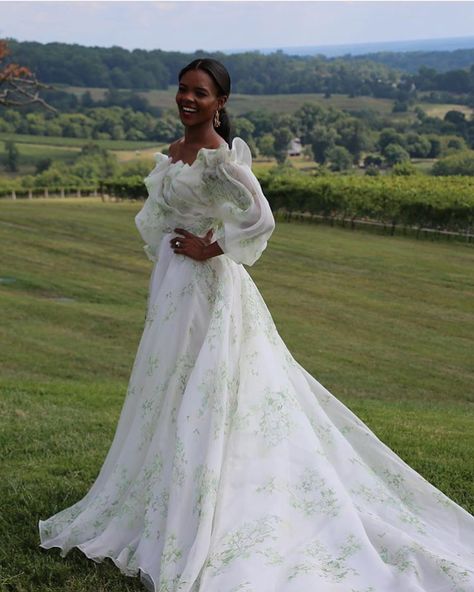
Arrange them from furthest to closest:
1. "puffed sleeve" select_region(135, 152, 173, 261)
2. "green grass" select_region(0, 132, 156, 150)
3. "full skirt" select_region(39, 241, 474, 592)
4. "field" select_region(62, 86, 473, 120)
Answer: "field" select_region(62, 86, 473, 120)
"green grass" select_region(0, 132, 156, 150)
"puffed sleeve" select_region(135, 152, 173, 261)
"full skirt" select_region(39, 241, 474, 592)

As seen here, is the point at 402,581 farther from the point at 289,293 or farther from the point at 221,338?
the point at 289,293

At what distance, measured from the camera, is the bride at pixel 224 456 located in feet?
14.8

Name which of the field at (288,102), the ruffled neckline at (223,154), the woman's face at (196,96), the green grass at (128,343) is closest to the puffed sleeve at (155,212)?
the ruffled neckline at (223,154)

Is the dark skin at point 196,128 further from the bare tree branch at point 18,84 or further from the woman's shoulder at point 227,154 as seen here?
the bare tree branch at point 18,84

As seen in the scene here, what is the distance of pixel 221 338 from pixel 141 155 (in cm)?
10482

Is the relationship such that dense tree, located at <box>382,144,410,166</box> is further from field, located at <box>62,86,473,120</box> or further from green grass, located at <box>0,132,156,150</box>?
field, located at <box>62,86,473,120</box>

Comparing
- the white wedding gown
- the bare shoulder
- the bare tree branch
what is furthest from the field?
the white wedding gown

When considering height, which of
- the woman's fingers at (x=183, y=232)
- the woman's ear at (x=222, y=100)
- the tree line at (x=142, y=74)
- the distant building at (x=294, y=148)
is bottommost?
the distant building at (x=294, y=148)

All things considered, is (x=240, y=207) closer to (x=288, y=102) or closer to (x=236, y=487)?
(x=236, y=487)

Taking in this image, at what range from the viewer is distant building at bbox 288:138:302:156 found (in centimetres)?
12014

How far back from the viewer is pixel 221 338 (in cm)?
491

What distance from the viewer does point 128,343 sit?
20156 mm

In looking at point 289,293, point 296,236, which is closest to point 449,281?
point 289,293

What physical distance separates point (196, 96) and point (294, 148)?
11866 centimetres
